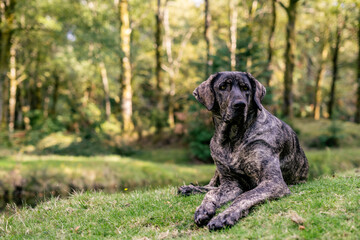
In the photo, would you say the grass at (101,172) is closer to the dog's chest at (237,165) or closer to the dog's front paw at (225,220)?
the dog's chest at (237,165)

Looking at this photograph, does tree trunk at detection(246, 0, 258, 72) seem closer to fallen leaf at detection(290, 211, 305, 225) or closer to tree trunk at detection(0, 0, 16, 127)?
fallen leaf at detection(290, 211, 305, 225)

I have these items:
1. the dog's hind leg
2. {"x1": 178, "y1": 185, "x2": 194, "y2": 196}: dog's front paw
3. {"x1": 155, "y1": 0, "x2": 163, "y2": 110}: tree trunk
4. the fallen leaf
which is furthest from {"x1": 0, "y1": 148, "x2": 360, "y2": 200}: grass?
{"x1": 155, "y1": 0, "x2": 163, "y2": 110}: tree trunk

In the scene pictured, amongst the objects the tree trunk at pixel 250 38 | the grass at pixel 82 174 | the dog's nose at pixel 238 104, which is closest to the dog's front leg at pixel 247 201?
the dog's nose at pixel 238 104

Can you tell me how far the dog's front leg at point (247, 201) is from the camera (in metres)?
3.89

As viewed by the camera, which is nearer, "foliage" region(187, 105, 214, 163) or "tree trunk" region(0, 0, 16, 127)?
"foliage" region(187, 105, 214, 163)

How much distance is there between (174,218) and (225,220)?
106 cm

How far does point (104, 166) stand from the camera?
15852 millimetres

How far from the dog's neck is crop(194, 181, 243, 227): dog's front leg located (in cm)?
76

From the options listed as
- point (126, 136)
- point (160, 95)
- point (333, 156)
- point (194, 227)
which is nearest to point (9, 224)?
point (194, 227)

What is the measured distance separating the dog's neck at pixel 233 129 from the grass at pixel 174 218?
119 cm

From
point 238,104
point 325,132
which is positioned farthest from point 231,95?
point 325,132

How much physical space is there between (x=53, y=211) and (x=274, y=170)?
421 cm

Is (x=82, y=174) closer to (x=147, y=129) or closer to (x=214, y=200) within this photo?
(x=147, y=129)

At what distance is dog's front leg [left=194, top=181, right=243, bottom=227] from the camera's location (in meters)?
4.18
